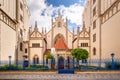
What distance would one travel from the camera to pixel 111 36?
31.9m

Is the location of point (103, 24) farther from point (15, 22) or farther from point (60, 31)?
point (60, 31)

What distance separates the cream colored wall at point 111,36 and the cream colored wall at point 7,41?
15732mm

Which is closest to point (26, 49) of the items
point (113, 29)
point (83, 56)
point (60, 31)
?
point (60, 31)

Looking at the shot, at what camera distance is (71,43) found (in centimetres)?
5709

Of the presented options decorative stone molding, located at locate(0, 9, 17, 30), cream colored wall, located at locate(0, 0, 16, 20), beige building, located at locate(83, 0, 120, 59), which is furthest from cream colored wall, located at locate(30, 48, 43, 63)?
cream colored wall, located at locate(0, 0, 16, 20)

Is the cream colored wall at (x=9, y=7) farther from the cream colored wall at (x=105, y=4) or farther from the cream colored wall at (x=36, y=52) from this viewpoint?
the cream colored wall at (x=105, y=4)

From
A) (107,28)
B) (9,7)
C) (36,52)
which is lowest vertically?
(36,52)

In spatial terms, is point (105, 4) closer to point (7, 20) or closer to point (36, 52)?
point (7, 20)

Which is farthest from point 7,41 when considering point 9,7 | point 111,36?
point 111,36

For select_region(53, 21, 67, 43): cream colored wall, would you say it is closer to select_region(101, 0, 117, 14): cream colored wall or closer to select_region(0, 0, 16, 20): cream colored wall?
select_region(101, 0, 117, 14): cream colored wall

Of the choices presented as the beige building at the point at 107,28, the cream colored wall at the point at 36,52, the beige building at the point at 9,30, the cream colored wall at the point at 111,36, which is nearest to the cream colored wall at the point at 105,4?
the beige building at the point at 107,28

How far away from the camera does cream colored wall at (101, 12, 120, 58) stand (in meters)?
28.6

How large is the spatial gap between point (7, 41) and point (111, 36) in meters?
15.9

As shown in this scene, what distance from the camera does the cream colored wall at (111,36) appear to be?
93.9ft
